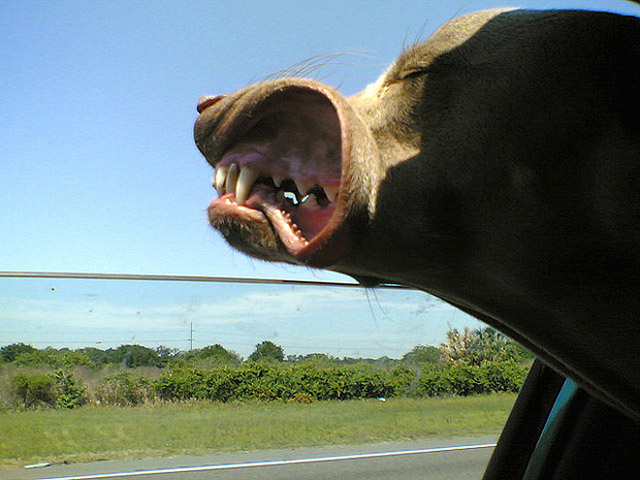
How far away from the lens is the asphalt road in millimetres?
7414

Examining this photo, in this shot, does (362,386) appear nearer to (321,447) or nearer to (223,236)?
(321,447)

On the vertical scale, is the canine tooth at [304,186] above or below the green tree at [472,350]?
above

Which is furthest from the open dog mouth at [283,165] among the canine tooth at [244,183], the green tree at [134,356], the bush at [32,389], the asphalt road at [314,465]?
the asphalt road at [314,465]

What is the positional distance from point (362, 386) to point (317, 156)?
8098 millimetres

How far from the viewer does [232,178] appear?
4.37ft

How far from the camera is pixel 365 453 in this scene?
9227mm

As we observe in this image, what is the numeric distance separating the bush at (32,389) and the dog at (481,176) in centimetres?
566

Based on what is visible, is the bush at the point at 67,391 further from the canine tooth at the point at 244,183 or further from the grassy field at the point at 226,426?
the canine tooth at the point at 244,183

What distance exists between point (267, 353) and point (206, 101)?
6.55 meters

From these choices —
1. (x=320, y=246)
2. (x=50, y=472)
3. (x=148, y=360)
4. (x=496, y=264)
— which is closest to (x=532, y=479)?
(x=496, y=264)

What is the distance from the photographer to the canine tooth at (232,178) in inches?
52.2

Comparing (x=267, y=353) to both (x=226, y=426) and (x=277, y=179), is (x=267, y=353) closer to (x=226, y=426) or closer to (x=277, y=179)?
(x=226, y=426)

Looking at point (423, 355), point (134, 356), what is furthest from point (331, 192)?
point (134, 356)

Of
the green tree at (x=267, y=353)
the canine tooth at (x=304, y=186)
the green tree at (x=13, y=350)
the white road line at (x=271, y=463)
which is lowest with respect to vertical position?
the white road line at (x=271, y=463)
